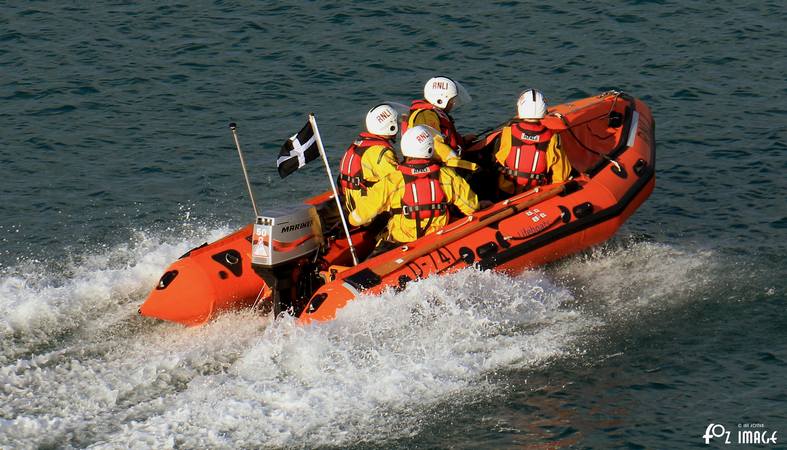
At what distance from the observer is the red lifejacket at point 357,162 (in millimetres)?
10414

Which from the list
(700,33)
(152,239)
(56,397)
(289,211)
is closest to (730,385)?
(289,211)

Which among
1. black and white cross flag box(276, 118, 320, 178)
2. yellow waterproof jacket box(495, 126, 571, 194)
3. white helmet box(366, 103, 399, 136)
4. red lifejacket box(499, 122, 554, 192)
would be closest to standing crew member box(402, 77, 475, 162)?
yellow waterproof jacket box(495, 126, 571, 194)

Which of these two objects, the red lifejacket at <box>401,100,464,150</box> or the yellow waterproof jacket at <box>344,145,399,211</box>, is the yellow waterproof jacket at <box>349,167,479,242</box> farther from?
the red lifejacket at <box>401,100,464,150</box>

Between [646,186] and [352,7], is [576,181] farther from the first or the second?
[352,7]

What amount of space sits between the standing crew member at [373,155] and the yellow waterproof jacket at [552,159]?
115 cm

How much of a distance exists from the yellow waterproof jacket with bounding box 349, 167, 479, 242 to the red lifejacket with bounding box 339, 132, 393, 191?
0.94 ft

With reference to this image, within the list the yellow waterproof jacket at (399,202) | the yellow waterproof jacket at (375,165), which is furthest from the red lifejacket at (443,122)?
the yellow waterproof jacket at (399,202)

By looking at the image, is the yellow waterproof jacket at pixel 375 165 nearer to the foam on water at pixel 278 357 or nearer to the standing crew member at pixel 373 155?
the standing crew member at pixel 373 155

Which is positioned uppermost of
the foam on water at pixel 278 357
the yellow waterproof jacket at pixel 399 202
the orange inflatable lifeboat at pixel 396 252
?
the yellow waterproof jacket at pixel 399 202

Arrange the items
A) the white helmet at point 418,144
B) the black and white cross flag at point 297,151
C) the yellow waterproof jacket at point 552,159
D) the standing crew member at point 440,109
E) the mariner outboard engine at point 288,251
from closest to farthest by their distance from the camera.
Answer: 1. the mariner outboard engine at point 288,251
2. the white helmet at point 418,144
3. the black and white cross flag at point 297,151
4. the yellow waterproof jacket at point 552,159
5. the standing crew member at point 440,109

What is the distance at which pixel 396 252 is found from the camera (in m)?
10.0

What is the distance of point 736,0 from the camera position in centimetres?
1811

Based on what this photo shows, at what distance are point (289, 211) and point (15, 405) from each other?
2.62 metres

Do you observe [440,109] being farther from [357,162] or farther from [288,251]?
[288,251]
